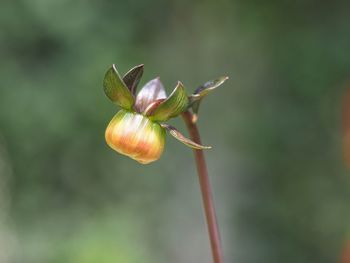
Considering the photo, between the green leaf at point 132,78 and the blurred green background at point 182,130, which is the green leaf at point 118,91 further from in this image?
the blurred green background at point 182,130

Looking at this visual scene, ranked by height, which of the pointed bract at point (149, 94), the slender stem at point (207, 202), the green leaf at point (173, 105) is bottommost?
the slender stem at point (207, 202)

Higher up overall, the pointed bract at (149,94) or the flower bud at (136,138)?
the pointed bract at (149,94)

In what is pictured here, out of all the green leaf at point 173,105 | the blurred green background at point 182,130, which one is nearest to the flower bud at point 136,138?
the green leaf at point 173,105

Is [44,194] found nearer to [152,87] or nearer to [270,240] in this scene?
[270,240]

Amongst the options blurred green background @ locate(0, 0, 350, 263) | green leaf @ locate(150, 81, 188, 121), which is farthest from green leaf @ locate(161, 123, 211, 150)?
blurred green background @ locate(0, 0, 350, 263)

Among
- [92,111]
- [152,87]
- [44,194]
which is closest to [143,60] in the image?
[92,111]

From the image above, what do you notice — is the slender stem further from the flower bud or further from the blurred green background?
the blurred green background
